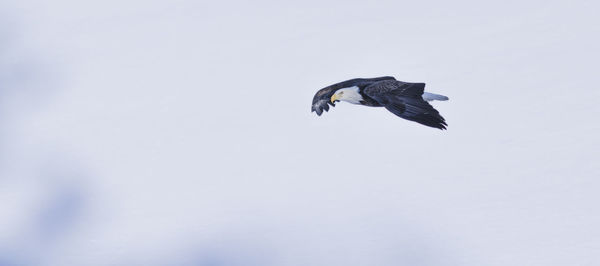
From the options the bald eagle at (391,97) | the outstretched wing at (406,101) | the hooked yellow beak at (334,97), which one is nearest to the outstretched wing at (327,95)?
the bald eagle at (391,97)

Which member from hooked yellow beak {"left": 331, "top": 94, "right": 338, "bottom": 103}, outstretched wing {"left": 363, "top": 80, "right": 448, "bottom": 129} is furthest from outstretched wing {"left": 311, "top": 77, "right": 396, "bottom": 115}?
outstretched wing {"left": 363, "top": 80, "right": 448, "bottom": 129}

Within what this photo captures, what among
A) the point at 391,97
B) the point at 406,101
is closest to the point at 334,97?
the point at 391,97

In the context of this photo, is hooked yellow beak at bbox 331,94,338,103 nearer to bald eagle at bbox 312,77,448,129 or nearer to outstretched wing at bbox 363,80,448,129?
bald eagle at bbox 312,77,448,129

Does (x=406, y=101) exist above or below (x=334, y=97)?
below

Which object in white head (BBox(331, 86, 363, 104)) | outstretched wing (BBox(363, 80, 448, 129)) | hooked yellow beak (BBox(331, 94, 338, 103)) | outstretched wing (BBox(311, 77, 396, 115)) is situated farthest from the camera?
outstretched wing (BBox(311, 77, 396, 115))

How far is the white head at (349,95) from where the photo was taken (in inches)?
431

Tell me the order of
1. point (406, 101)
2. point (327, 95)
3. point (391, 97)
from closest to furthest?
point (406, 101) < point (391, 97) < point (327, 95)

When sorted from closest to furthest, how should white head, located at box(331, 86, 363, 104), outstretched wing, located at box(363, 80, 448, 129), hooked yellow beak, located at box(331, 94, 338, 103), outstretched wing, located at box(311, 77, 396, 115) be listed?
outstretched wing, located at box(363, 80, 448, 129) < white head, located at box(331, 86, 363, 104) < hooked yellow beak, located at box(331, 94, 338, 103) < outstretched wing, located at box(311, 77, 396, 115)

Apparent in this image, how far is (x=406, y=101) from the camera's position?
10.0 meters

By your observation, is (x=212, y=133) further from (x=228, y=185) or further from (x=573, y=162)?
(x=573, y=162)

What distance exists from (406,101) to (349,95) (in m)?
1.11

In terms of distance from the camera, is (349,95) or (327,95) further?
(327,95)

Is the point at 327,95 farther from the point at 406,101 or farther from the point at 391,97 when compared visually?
the point at 406,101

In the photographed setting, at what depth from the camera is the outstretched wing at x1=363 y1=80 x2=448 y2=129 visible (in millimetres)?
9727
